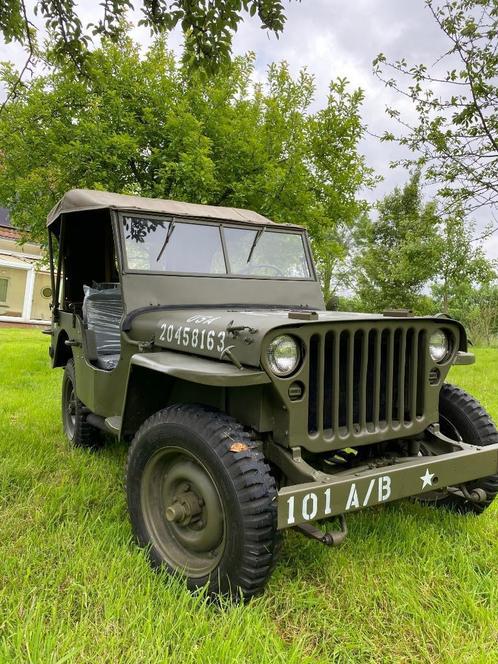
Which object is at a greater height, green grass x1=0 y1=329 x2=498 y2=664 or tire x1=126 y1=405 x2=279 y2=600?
tire x1=126 y1=405 x2=279 y2=600

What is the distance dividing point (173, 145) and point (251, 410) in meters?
6.45

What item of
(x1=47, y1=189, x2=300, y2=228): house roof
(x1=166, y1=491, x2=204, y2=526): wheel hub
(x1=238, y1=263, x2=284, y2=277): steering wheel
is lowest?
(x1=166, y1=491, x2=204, y2=526): wheel hub

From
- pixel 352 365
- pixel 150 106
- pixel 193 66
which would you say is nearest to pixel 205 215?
pixel 193 66

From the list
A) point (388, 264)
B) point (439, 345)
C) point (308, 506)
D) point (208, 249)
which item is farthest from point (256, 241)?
point (388, 264)

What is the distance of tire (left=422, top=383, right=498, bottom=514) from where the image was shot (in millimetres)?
2947

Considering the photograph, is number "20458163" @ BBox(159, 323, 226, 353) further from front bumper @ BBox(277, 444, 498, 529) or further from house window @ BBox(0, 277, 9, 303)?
house window @ BBox(0, 277, 9, 303)

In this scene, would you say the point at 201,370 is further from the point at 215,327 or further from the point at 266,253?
the point at 266,253

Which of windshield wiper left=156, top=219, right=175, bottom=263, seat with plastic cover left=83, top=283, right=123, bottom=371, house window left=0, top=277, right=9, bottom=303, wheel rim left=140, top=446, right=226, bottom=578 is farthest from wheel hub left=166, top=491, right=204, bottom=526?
house window left=0, top=277, right=9, bottom=303

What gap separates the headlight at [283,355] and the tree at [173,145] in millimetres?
5493

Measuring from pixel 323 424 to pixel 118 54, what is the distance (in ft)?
27.2

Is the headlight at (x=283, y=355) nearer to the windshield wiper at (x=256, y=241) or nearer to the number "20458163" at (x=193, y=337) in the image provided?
the number "20458163" at (x=193, y=337)

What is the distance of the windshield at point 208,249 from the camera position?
3.45m

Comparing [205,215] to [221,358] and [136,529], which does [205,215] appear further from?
[136,529]

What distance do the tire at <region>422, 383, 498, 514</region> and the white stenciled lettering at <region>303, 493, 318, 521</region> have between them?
50.3 inches
